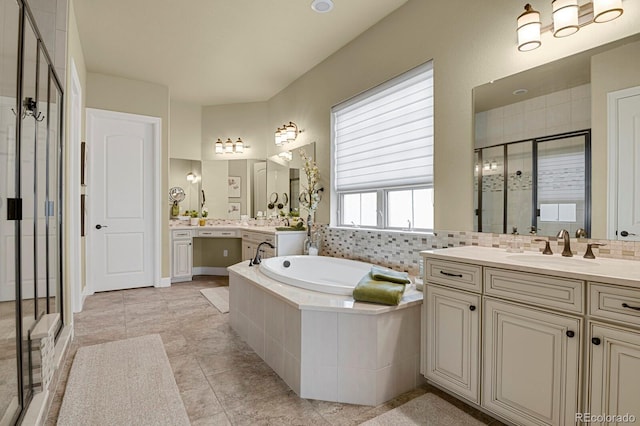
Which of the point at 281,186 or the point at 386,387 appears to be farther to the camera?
the point at 281,186

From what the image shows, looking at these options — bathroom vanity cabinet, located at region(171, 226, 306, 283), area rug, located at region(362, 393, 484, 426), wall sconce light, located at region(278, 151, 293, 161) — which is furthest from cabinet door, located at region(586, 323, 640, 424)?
wall sconce light, located at region(278, 151, 293, 161)

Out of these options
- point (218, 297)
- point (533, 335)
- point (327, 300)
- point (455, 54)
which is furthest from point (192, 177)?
point (533, 335)

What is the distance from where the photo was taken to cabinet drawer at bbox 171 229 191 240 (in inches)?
201

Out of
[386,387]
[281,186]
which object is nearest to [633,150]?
[386,387]

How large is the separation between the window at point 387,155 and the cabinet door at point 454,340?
3.64 feet

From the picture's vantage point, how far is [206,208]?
5688 millimetres

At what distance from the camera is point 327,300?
2119 mm

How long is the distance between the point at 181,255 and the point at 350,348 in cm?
390

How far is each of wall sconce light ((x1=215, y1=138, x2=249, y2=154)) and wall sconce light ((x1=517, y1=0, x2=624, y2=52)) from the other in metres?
4.34

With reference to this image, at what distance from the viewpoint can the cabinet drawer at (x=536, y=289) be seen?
4.82ft

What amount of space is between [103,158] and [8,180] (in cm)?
329

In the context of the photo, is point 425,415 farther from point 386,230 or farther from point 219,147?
point 219,147

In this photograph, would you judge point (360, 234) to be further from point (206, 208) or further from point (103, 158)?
point (103, 158)

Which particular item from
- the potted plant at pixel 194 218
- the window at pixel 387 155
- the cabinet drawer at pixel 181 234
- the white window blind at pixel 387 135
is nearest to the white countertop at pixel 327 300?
the window at pixel 387 155
